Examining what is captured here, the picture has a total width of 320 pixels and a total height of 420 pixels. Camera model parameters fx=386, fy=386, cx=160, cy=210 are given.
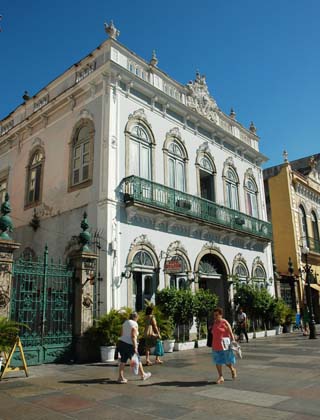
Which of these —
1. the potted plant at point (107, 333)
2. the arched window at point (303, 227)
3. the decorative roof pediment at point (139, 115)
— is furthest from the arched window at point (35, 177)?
the arched window at point (303, 227)

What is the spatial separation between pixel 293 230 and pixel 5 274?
20484 mm

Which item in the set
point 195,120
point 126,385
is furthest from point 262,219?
point 126,385

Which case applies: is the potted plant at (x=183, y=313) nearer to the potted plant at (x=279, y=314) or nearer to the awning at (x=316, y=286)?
the potted plant at (x=279, y=314)

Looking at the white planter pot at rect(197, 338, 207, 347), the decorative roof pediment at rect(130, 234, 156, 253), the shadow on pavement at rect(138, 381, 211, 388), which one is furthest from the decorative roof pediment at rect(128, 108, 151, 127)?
the shadow on pavement at rect(138, 381, 211, 388)

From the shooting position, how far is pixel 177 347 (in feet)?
44.7

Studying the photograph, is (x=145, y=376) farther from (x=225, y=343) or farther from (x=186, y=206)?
(x=186, y=206)

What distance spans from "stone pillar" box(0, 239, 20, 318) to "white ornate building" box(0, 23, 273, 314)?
3359 millimetres

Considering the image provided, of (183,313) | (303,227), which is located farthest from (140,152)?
(303,227)

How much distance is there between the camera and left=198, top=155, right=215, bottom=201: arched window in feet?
61.0

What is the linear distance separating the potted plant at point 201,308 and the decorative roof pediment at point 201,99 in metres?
8.87

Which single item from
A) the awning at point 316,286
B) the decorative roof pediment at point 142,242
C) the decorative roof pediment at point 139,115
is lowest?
the awning at point 316,286

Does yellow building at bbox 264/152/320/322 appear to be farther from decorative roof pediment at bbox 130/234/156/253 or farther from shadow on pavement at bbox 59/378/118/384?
shadow on pavement at bbox 59/378/118/384

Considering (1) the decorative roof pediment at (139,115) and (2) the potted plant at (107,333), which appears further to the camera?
(1) the decorative roof pediment at (139,115)

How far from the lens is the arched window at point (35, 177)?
1684cm
